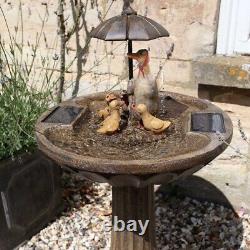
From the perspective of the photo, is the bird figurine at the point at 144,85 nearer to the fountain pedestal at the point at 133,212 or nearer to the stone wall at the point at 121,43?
the fountain pedestal at the point at 133,212

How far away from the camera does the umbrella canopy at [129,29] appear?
2034 millimetres

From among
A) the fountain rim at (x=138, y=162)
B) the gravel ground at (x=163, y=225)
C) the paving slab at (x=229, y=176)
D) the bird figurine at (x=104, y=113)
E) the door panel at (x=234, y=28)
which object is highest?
the door panel at (x=234, y=28)

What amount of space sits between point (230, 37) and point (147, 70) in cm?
109

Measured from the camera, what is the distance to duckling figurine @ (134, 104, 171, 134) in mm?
2105

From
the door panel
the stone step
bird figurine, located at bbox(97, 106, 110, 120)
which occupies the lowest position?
bird figurine, located at bbox(97, 106, 110, 120)

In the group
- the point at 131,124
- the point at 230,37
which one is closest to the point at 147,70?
the point at 131,124

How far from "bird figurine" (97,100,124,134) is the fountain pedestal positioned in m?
0.33

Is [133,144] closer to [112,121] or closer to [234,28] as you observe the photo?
[112,121]

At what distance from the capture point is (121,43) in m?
3.30

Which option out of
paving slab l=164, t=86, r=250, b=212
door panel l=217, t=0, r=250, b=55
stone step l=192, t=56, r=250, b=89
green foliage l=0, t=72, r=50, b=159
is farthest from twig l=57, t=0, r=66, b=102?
door panel l=217, t=0, r=250, b=55

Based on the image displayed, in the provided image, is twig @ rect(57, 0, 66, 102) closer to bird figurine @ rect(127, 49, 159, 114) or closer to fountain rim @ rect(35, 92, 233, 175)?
bird figurine @ rect(127, 49, 159, 114)

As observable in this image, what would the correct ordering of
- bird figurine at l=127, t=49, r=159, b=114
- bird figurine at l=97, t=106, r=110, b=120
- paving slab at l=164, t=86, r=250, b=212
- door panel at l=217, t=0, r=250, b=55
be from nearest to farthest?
bird figurine at l=127, t=49, r=159, b=114, bird figurine at l=97, t=106, r=110, b=120, door panel at l=217, t=0, r=250, b=55, paving slab at l=164, t=86, r=250, b=212

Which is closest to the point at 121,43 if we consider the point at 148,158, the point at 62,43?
the point at 62,43

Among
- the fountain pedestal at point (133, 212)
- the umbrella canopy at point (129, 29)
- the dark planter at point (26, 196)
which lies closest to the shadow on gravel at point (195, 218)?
the fountain pedestal at point (133, 212)
